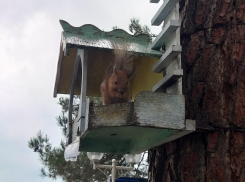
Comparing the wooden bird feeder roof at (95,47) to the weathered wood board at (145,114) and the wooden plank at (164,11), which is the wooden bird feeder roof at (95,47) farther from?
the weathered wood board at (145,114)

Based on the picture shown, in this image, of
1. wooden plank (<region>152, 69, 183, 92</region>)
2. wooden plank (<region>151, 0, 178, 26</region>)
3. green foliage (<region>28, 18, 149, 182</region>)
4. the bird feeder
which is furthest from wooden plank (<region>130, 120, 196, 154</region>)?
green foliage (<region>28, 18, 149, 182</region>)

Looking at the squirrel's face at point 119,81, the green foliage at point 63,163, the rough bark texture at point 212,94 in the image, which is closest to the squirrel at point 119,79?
the squirrel's face at point 119,81

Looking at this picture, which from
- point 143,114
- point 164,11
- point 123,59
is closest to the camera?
point 143,114

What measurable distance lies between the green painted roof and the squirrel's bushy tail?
26 millimetres

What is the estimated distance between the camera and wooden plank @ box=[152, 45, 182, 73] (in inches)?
54.3

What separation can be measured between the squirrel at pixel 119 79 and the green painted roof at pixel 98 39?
44 mm

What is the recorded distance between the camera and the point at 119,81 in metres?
1.63

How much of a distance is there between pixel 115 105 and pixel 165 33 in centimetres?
41

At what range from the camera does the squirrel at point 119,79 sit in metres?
1.55

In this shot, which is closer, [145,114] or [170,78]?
[145,114]

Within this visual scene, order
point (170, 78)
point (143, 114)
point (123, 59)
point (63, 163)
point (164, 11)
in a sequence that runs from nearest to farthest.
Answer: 1. point (143, 114)
2. point (170, 78)
3. point (164, 11)
4. point (123, 59)
5. point (63, 163)

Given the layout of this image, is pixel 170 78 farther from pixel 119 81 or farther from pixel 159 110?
pixel 119 81

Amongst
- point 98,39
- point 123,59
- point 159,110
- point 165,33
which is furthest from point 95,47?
point 159,110

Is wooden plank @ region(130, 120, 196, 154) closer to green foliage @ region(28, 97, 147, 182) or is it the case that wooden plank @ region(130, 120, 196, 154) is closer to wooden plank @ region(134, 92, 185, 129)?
wooden plank @ region(134, 92, 185, 129)
